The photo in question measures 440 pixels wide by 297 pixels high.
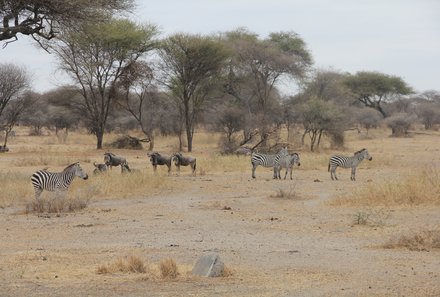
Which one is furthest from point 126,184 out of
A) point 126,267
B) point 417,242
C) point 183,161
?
point 126,267

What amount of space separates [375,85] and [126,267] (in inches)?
2504

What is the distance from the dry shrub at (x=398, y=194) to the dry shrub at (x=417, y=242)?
209 inches

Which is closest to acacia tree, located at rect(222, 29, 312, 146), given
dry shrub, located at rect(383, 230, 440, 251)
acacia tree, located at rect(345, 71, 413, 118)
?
acacia tree, located at rect(345, 71, 413, 118)

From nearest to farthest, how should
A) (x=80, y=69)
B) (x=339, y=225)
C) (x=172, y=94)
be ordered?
1. (x=339, y=225)
2. (x=80, y=69)
3. (x=172, y=94)

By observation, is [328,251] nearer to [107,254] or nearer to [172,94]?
[107,254]

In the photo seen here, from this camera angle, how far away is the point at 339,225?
13258 millimetres

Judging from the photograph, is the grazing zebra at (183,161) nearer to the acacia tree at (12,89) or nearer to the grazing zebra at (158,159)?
the grazing zebra at (158,159)

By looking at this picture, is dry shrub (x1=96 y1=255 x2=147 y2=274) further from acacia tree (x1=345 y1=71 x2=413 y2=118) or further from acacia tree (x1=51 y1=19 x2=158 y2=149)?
acacia tree (x1=345 y1=71 x2=413 y2=118)

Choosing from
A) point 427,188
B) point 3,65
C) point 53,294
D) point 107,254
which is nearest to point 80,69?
point 3,65

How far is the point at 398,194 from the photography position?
643 inches

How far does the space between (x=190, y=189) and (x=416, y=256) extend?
11729 millimetres

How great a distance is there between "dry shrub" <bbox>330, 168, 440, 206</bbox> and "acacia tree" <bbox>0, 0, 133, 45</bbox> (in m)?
10.9

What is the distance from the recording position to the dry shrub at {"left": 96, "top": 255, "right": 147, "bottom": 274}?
8805mm

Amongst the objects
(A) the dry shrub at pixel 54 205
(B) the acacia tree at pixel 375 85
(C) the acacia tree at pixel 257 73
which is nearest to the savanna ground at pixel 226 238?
(A) the dry shrub at pixel 54 205
